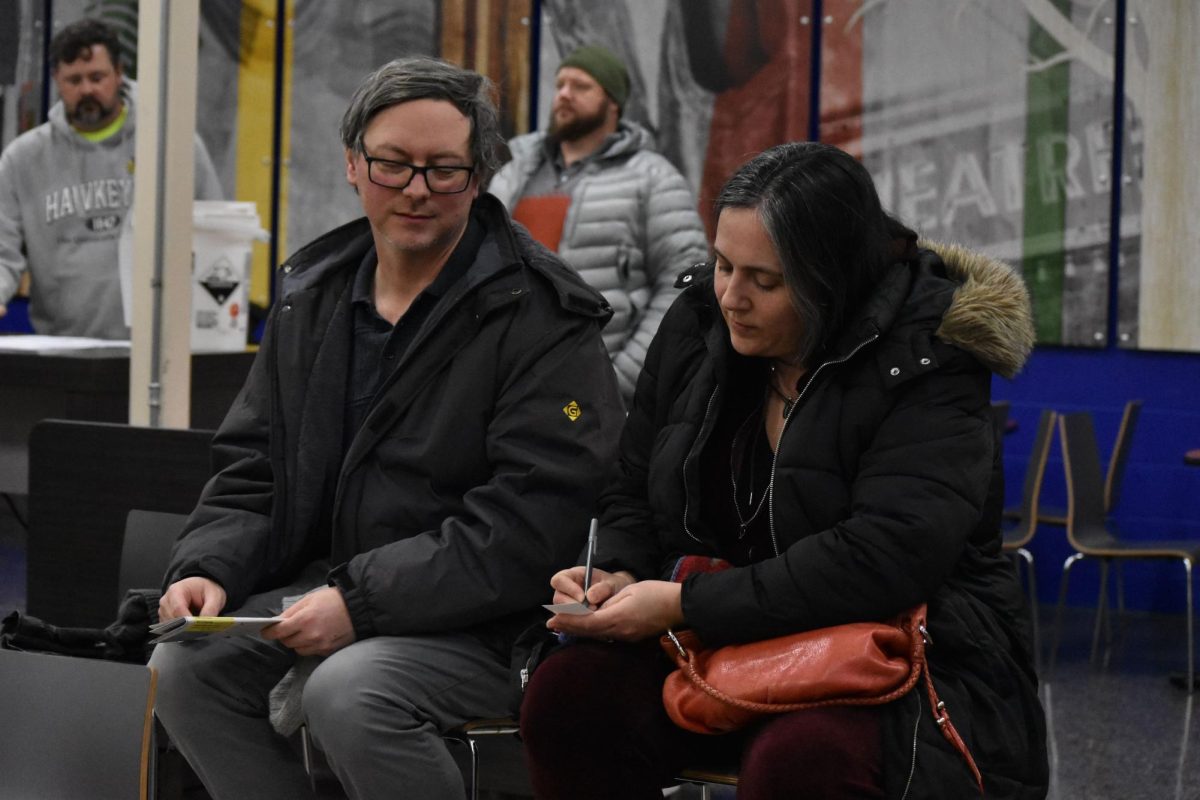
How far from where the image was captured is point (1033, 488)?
17.8ft

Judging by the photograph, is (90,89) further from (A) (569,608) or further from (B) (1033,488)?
(A) (569,608)

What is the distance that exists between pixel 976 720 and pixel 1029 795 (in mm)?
128

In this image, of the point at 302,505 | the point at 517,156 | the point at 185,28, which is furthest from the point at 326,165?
the point at 302,505

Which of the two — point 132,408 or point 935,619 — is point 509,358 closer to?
point 935,619

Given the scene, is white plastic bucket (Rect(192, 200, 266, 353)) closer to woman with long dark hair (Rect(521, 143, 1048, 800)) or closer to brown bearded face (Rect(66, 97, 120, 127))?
brown bearded face (Rect(66, 97, 120, 127))

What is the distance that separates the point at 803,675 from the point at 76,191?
3858 millimetres

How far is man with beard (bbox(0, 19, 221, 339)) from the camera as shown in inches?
199

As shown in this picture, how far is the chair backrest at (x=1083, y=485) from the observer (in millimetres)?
5238

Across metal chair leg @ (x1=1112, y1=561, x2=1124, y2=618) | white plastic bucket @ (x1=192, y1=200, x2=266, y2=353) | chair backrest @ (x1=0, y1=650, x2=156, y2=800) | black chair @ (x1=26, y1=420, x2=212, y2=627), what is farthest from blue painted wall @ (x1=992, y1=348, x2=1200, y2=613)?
chair backrest @ (x1=0, y1=650, x2=156, y2=800)

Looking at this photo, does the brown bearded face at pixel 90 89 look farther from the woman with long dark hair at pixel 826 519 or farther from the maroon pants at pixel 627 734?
the maroon pants at pixel 627 734

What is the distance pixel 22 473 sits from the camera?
14.0ft

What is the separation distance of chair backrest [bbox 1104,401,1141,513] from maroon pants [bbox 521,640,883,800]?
376 cm

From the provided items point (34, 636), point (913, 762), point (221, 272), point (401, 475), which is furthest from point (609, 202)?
point (913, 762)

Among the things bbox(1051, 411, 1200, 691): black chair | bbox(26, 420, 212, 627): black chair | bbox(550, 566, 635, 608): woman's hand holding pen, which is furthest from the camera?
bbox(1051, 411, 1200, 691): black chair
